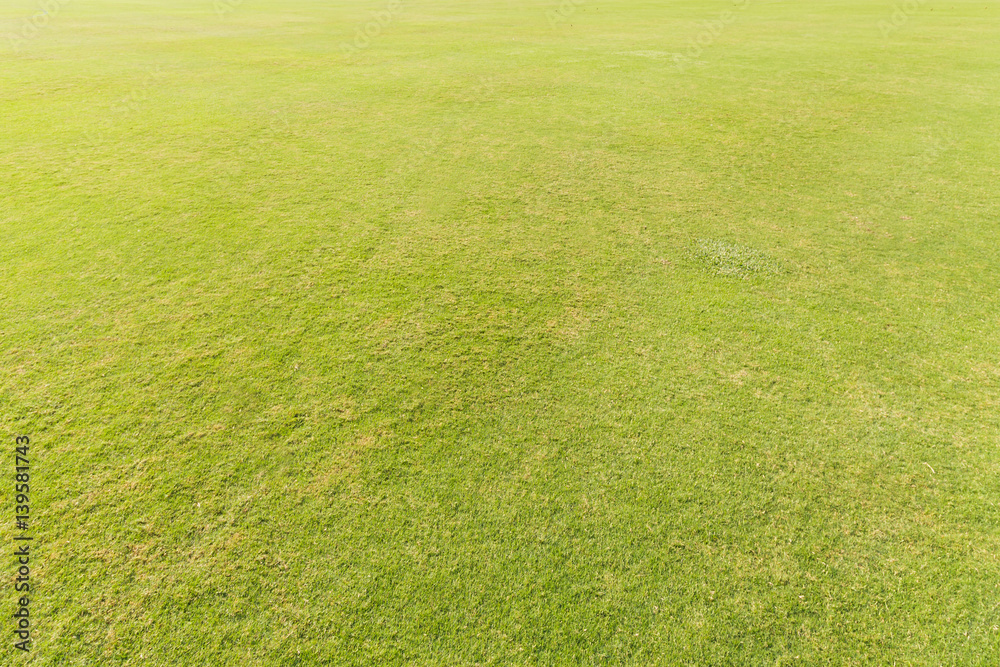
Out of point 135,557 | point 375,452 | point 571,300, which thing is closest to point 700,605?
point 375,452

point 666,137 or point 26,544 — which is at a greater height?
point 666,137

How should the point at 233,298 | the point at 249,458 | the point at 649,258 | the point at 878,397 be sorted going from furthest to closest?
the point at 649,258 < the point at 233,298 < the point at 878,397 < the point at 249,458

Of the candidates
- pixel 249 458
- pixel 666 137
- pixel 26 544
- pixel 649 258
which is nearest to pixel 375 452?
pixel 249 458

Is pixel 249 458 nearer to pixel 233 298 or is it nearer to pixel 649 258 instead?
pixel 233 298

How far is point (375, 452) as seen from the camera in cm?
354

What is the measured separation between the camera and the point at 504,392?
13.2ft

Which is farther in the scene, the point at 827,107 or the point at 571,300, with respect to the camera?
the point at 827,107

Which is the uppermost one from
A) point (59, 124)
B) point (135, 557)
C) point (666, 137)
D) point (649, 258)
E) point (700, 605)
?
point (59, 124)

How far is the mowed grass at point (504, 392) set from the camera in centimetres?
272

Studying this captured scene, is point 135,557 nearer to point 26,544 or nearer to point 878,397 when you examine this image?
point 26,544

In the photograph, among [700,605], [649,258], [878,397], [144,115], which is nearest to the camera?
[700,605]

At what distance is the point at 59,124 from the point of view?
30.0 feet

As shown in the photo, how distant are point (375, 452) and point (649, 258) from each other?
382cm

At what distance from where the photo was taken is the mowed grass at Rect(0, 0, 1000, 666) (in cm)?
272
